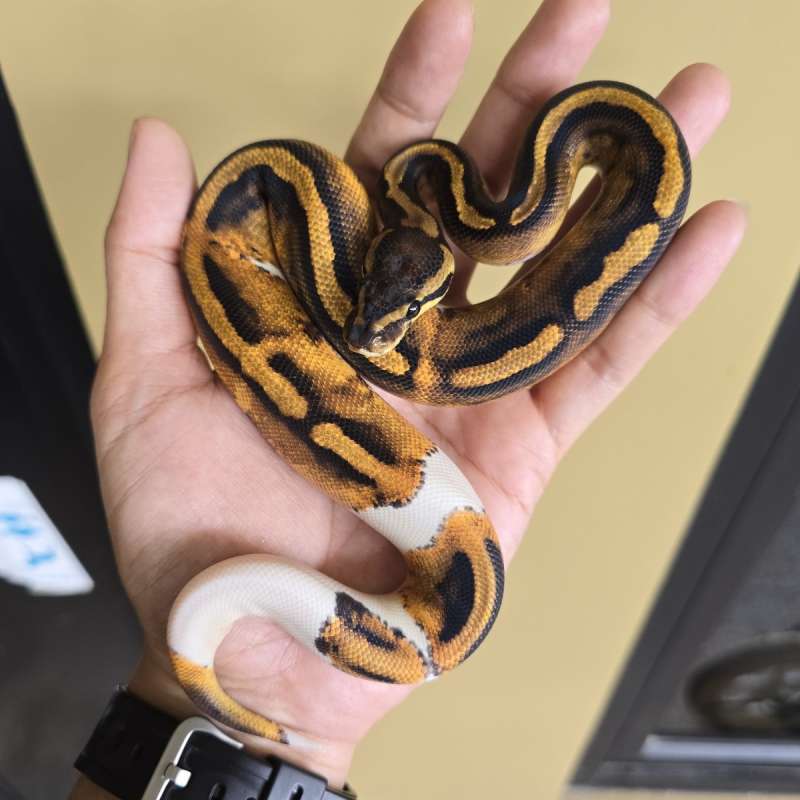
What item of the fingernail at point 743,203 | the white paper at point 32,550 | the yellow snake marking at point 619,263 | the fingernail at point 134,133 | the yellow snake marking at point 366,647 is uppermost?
the fingernail at point 743,203

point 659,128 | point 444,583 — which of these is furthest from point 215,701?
point 659,128

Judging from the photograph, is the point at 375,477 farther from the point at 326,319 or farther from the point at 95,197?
the point at 95,197

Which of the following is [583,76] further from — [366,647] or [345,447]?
[366,647]

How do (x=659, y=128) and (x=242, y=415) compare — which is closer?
(x=659, y=128)

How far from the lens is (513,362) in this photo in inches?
50.9

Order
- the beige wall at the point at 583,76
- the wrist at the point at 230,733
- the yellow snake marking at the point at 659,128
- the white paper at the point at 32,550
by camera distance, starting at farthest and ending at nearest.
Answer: the white paper at the point at 32,550 → the wrist at the point at 230,733 → the yellow snake marking at the point at 659,128 → the beige wall at the point at 583,76

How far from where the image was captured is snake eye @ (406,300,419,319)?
Result: 49.7 inches

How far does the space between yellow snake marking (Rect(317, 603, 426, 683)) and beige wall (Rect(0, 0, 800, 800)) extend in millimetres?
631

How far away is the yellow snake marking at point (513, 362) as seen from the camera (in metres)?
1.28

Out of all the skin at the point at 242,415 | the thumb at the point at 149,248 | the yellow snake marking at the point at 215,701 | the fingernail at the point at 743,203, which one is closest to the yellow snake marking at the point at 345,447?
the skin at the point at 242,415

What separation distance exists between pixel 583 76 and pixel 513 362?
59 cm

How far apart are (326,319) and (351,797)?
38.5 inches

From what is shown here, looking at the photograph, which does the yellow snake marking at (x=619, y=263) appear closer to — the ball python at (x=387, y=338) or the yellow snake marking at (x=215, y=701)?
the ball python at (x=387, y=338)

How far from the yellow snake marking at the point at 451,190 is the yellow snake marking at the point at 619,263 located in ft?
0.80
